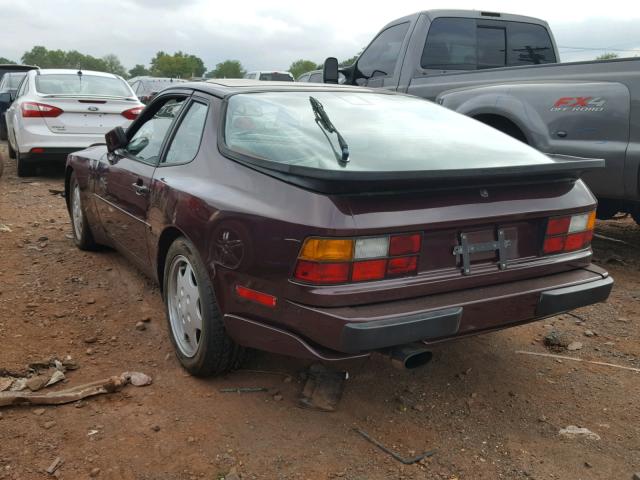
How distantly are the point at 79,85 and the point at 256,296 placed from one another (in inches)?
283

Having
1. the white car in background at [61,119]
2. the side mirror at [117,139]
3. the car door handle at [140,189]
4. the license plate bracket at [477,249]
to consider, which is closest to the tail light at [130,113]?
the white car in background at [61,119]

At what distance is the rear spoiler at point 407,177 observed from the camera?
229 cm

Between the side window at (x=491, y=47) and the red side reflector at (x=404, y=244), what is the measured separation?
15.6 feet

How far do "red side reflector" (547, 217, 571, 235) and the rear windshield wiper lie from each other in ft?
3.28

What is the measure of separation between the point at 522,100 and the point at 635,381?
103 inches

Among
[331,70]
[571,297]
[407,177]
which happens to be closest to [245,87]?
[407,177]

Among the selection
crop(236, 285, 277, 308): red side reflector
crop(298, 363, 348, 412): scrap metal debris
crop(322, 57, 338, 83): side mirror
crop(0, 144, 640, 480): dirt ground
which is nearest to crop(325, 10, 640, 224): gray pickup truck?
crop(322, 57, 338, 83): side mirror

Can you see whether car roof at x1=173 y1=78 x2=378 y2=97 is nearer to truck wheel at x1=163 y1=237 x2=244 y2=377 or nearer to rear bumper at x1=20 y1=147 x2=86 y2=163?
truck wheel at x1=163 y1=237 x2=244 y2=377

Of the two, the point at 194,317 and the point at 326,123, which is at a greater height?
the point at 326,123

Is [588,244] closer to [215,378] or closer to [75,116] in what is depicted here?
[215,378]

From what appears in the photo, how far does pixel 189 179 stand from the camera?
3.01 m

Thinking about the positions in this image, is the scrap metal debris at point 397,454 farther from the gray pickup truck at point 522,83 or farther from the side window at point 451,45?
the side window at point 451,45

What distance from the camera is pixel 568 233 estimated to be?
288 cm

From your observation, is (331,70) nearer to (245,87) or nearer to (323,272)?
(245,87)
